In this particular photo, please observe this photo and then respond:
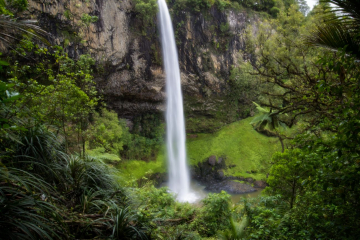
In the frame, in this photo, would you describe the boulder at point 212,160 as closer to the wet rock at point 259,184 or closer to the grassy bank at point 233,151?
the grassy bank at point 233,151

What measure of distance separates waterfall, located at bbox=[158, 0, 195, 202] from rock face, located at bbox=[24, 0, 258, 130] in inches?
28.8

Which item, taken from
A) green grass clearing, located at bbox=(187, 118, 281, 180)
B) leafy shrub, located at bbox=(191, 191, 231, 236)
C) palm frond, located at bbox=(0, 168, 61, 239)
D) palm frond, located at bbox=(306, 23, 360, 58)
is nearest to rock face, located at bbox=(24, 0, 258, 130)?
green grass clearing, located at bbox=(187, 118, 281, 180)

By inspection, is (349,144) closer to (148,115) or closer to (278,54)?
(278,54)

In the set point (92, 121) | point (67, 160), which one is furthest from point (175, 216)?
point (92, 121)

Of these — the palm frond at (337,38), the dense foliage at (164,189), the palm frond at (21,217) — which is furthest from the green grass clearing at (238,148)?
the palm frond at (21,217)

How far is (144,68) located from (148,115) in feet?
15.7

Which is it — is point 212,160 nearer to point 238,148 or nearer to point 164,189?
point 238,148

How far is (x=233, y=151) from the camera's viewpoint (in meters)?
19.5

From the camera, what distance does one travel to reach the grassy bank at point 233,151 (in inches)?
690

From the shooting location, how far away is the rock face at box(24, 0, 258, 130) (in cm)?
1422

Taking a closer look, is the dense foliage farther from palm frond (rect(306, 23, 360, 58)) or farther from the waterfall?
the waterfall

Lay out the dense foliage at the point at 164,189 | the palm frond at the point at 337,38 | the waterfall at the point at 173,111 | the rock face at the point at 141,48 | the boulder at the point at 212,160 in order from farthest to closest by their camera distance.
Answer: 1. the boulder at the point at 212,160
2. the waterfall at the point at 173,111
3. the rock face at the point at 141,48
4. the palm frond at the point at 337,38
5. the dense foliage at the point at 164,189

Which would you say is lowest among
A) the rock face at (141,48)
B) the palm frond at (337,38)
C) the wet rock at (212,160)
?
the wet rock at (212,160)

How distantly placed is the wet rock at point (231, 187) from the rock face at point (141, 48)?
26.5 feet
